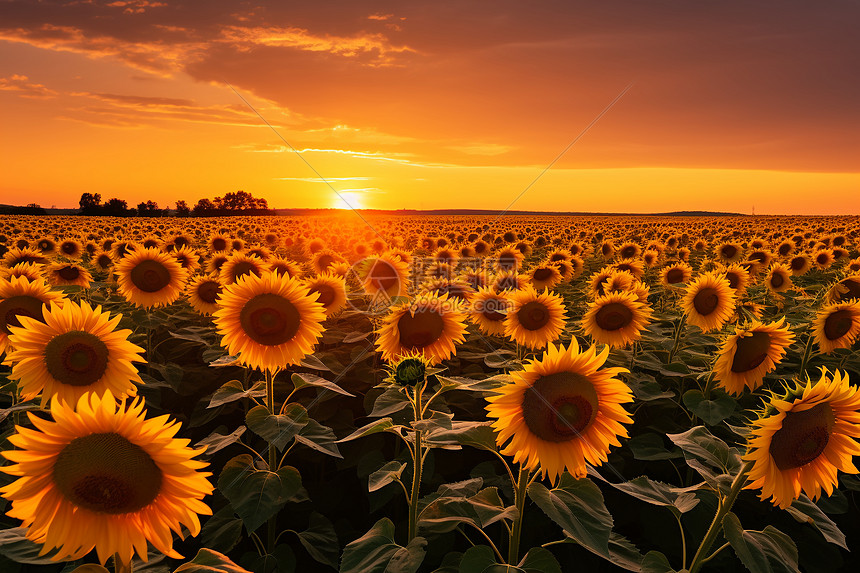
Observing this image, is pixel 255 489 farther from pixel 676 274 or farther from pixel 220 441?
Result: pixel 676 274

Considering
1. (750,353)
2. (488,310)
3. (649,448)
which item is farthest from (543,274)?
(649,448)

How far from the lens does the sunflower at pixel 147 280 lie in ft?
22.0

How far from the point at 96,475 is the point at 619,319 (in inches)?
204

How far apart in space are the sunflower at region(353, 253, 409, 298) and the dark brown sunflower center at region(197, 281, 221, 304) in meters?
2.07

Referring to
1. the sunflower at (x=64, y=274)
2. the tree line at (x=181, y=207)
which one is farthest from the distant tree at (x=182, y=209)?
the sunflower at (x=64, y=274)

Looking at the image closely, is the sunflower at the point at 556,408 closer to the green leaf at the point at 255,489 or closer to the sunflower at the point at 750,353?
the green leaf at the point at 255,489

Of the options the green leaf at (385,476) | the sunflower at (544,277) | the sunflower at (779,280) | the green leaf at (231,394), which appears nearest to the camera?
the green leaf at (385,476)

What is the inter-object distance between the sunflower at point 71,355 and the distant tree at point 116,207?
97.4 m

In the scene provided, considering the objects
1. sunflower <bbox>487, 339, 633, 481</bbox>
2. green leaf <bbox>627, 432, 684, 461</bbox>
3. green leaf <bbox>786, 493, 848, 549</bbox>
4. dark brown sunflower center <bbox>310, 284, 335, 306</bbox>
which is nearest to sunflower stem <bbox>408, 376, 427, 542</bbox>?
sunflower <bbox>487, 339, 633, 481</bbox>

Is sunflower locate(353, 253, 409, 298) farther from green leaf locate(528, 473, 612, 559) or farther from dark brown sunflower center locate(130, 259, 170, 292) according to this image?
green leaf locate(528, 473, 612, 559)

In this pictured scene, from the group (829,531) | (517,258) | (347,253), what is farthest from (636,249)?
(829,531)

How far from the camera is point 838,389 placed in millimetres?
2131

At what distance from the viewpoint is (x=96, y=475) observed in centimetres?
167

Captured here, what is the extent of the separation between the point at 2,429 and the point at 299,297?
9.06ft
